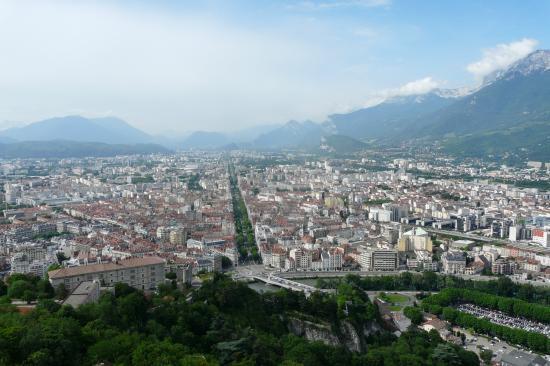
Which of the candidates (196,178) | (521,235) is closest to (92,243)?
(521,235)

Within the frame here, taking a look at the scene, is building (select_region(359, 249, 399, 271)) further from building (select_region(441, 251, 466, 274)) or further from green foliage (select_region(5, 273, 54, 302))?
green foliage (select_region(5, 273, 54, 302))

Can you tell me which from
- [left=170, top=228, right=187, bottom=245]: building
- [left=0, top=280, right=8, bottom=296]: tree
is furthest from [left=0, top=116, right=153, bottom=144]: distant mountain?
[left=0, top=280, right=8, bottom=296]: tree

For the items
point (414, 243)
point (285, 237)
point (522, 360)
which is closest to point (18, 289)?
point (522, 360)

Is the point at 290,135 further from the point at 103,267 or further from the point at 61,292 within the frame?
the point at 61,292

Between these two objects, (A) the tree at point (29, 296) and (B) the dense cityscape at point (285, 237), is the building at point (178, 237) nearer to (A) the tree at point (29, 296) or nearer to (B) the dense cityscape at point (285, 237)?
(B) the dense cityscape at point (285, 237)

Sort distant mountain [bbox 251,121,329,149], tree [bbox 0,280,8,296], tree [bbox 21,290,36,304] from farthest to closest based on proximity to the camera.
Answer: distant mountain [bbox 251,121,329,149], tree [bbox 0,280,8,296], tree [bbox 21,290,36,304]

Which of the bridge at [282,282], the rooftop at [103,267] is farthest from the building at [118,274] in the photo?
the bridge at [282,282]
